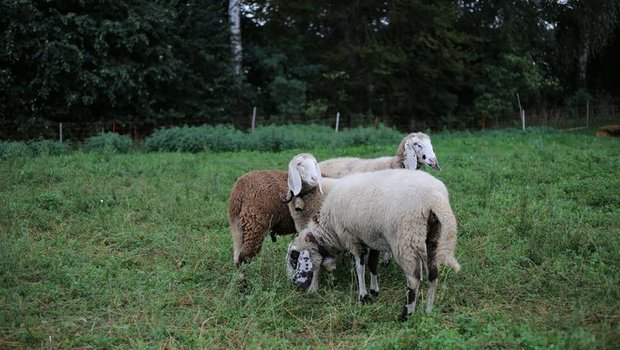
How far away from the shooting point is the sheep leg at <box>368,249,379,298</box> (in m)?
5.18

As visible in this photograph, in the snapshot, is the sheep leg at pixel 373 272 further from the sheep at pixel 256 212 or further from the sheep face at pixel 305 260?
the sheep at pixel 256 212

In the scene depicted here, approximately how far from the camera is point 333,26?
79.5 feet

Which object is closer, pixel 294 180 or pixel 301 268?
pixel 301 268

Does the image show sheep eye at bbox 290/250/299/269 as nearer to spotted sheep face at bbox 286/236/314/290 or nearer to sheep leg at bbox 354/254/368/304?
spotted sheep face at bbox 286/236/314/290

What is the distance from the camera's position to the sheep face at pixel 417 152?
681cm

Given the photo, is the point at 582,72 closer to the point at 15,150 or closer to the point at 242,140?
the point at 242,140

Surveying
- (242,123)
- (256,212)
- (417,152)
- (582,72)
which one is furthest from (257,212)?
(582,72)

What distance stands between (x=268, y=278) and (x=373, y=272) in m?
1.07

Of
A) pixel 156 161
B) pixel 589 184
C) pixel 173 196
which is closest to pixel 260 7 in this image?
pixel 156 161

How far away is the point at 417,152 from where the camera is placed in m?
6.88

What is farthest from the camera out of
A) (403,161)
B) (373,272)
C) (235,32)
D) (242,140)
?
(235,32)

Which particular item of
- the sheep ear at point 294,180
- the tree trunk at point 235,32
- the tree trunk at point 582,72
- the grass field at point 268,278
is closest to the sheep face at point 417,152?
the grass field at point 268,278

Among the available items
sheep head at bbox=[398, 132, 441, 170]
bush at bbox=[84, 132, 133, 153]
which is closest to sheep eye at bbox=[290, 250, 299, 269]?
sheep head at bbox=[398, 132, 441, 170]

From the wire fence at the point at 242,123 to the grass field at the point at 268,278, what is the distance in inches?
378
